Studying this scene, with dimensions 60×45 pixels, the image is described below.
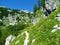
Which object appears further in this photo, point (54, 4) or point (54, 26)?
Result: point (54, 4)

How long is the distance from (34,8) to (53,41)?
151257 mm

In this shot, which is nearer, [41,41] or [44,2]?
[41,41]

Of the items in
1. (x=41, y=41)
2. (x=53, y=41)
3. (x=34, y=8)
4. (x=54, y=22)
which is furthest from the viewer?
(x=34, y=8)

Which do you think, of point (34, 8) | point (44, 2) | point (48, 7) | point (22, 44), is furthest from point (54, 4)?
point (22, 44)

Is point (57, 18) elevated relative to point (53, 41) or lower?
elevated

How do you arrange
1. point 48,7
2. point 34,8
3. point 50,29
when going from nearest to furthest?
1. point 50,29
2. point 48,7
3. point 34,8

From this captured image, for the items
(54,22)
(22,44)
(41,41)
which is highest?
(54,22)

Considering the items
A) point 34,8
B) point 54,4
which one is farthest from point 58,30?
point 34,8

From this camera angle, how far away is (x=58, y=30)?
44625mm

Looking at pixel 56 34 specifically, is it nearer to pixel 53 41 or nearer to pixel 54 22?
pixel 53 41

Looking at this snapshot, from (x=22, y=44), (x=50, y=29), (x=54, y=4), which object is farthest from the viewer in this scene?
(x=54, y=4)

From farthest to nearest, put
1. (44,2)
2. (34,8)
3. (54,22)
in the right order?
(34,8)
(44,2)
(54,22)

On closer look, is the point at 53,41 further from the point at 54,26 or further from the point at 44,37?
the point at 54,26

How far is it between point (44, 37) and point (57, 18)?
441 inches
